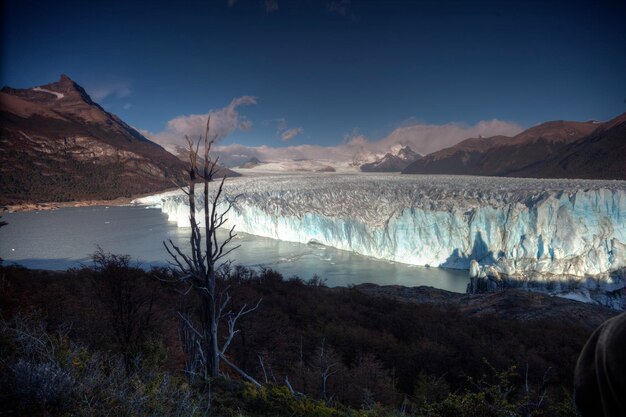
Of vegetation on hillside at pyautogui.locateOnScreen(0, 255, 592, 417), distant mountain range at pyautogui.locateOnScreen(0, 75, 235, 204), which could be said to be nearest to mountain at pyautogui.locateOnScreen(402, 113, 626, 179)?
vegetation on hillside at pyautogui.locateOnScreen(0, 255, 592, 417)

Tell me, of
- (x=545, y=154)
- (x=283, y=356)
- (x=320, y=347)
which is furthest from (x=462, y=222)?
(x=545, y=154)

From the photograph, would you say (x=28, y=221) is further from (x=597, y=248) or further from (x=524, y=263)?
(x=597, y=248)

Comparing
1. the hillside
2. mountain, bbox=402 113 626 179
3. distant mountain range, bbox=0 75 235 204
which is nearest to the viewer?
the hillside

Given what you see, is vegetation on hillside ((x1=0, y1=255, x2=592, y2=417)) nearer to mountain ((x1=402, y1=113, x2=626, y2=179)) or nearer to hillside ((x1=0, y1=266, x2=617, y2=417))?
hillside ((x1=0, y1=266, x2=617, y2=417))

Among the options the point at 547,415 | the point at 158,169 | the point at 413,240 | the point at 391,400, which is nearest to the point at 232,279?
the point at 391,400

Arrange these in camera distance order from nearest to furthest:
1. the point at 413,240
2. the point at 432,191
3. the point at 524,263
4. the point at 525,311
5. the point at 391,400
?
the point at 391,400
the point at 525,311
the point at 524,263
the point at 413,240
the point at 432,191

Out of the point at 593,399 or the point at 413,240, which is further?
the point at 413,240

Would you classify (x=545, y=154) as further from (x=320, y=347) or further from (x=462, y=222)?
(x=320, y=347)

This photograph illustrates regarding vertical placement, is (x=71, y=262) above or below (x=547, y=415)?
below
